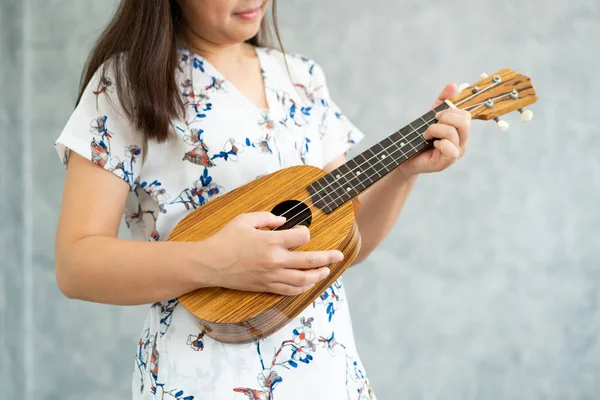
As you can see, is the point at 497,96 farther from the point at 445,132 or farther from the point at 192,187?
the point at 192,187

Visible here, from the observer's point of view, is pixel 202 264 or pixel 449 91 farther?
pixel 449 91

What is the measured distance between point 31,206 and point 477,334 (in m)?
1.34

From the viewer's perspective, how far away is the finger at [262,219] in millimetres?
944

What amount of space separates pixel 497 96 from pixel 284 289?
1.64 feet

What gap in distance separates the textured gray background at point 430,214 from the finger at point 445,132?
32.5 inches

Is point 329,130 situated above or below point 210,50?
below

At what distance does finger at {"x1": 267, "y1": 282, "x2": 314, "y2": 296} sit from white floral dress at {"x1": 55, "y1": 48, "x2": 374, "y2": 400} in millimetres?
108

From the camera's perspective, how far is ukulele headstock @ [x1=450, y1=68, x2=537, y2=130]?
110cm

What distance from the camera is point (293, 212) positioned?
3.41 feet

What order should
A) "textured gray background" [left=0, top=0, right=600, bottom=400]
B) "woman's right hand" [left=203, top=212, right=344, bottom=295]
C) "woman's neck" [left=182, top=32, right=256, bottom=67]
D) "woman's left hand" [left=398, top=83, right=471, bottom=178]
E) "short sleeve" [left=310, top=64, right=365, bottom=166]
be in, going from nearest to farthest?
1. "woman's right hand" [left=203, top=212, right=344, bottom=295]
2. "woman's left hand" [left=398, top=83, right=471, bottom=178]
3. "woman's neck" [left=182, top=32, right=256, bottom=67]
4. "short sleeve" [left=310, top=64, right=365, bottom=166]
5. "textured gray background" [left=0, top=0, right=600, bottom=400]

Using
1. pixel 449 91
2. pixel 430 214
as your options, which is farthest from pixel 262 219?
pixel 430 214

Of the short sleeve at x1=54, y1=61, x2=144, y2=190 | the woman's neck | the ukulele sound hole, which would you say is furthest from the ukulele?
the woman's neck

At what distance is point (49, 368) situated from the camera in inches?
74.8

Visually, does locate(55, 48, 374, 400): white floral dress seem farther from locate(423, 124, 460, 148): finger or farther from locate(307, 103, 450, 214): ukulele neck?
locate(423, 124, 460, 148): finger
